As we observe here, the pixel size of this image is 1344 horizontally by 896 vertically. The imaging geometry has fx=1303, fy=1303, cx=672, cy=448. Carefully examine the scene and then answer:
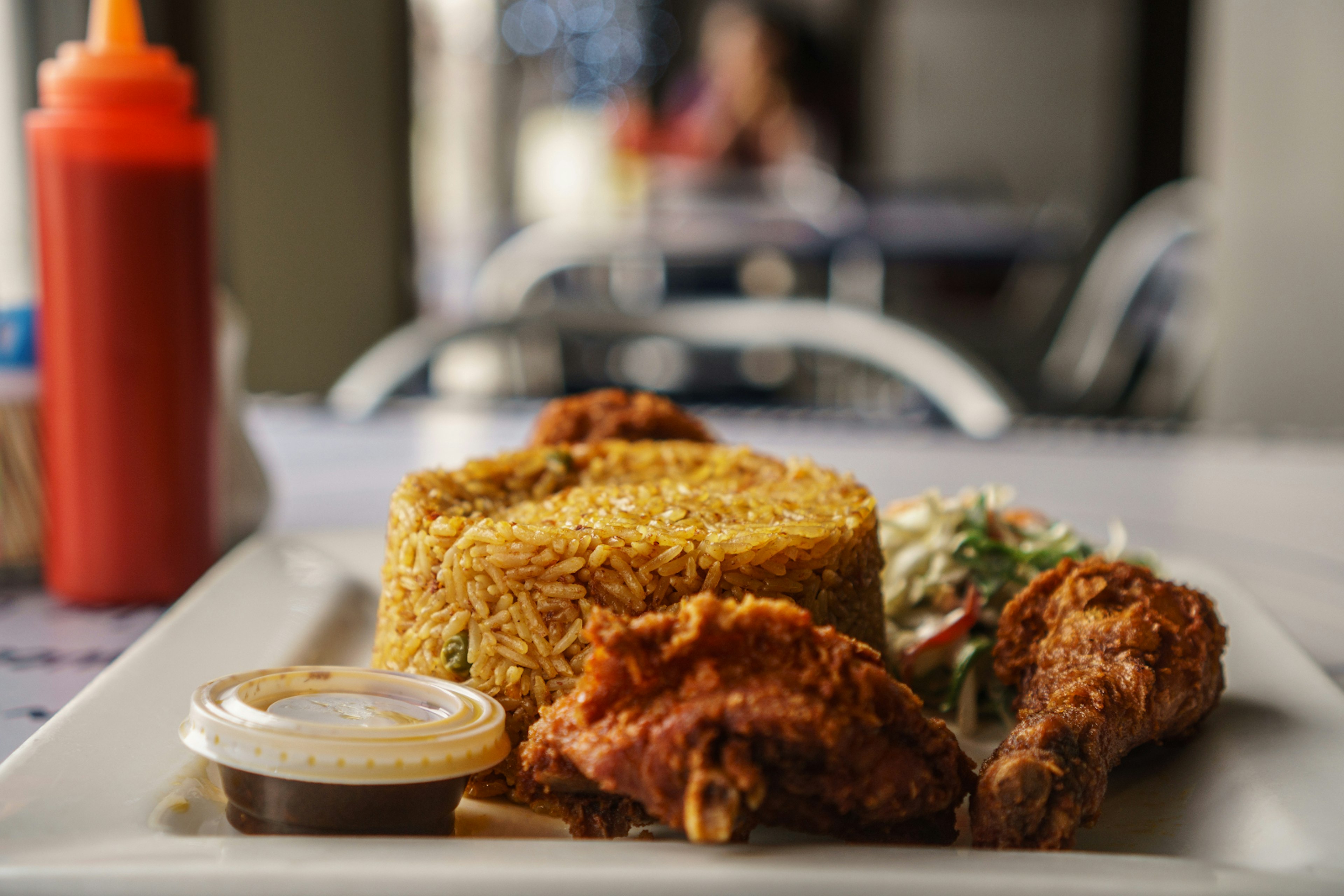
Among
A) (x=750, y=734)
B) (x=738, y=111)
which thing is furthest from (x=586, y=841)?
(x=738, y=111)

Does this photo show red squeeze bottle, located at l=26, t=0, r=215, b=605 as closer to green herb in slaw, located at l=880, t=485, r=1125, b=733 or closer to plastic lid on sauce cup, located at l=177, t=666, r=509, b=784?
plastic lid on sauce cup, located at l=177, t=666, r=509, b=784

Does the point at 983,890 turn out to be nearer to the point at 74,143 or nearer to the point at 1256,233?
the point at 74,143

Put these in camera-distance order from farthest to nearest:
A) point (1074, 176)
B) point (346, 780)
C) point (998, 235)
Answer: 1. point (1074, 176)
2. point (998, 235)
3. point (346, 780)

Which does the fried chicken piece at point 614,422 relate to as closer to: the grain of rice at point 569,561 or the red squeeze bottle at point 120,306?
the grain of rice at point 569,561

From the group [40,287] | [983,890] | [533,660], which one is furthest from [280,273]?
[983,890]

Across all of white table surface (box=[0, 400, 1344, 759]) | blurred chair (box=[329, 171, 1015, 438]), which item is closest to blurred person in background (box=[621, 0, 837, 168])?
blurred chair (box=[329, 171, 1015, 438])

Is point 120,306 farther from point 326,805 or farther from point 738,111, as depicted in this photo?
point 738,111
